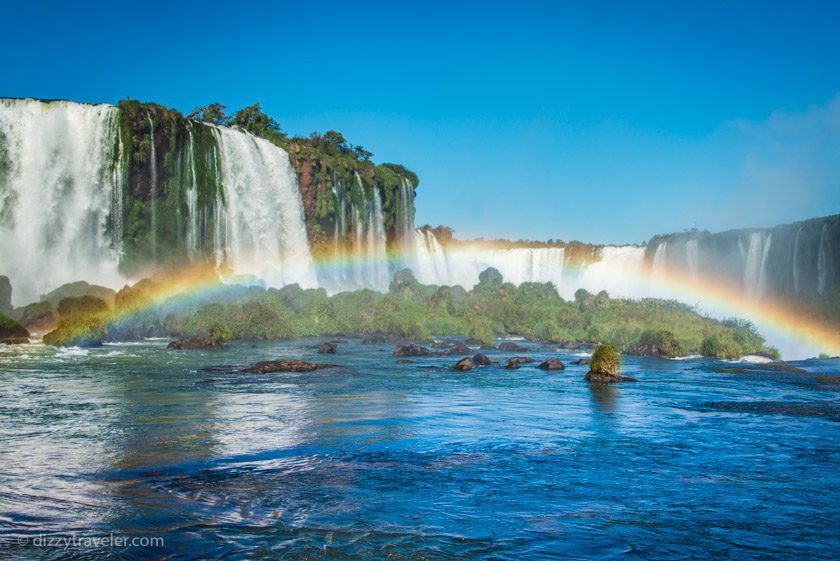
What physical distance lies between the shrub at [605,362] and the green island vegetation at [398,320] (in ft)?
34.4

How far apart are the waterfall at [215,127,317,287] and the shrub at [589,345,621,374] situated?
3237 cm

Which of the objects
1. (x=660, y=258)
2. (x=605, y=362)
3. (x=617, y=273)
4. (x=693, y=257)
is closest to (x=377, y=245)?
(x=617, y=273)

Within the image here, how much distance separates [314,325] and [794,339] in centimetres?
2774

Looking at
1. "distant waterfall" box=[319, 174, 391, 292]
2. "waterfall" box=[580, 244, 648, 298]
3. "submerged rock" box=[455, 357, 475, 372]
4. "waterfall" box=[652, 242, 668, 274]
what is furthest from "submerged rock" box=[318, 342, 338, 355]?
"waterfall" box=[580, 244, 648, 298]

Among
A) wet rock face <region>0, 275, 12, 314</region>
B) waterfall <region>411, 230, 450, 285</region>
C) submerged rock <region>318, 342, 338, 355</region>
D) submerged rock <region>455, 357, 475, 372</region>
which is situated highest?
waterfall <region>411, 230, 450, 285</region>

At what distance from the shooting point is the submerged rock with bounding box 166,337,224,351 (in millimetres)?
28516

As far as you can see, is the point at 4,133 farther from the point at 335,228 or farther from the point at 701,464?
the point at 701,464

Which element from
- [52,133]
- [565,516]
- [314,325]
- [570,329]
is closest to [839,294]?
[570,329]

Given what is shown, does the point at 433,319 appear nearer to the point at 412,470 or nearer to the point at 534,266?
the point at 534,266

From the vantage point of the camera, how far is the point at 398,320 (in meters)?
39.1

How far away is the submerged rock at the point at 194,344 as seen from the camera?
28.5 meters

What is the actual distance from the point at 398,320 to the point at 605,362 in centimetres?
1905

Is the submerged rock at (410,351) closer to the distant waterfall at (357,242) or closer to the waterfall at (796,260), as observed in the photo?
the waterfall at (796,260)

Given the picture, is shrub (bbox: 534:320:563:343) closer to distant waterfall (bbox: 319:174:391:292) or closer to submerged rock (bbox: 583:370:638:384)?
submerged rock (bbox: 583:370:638:384)
